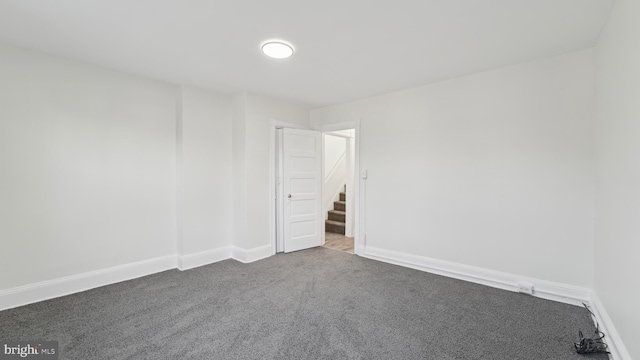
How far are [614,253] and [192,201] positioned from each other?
14.0 feet

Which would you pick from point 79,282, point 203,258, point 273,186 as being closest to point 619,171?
point 273,186

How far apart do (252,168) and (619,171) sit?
12.3 feet

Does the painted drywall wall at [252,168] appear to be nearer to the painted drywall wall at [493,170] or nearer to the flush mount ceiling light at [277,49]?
the flush mount ceiling light at [277,49]

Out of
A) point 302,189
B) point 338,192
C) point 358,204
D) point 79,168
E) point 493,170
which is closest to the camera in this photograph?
point 79,168

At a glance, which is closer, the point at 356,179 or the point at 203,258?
the point at 203,258

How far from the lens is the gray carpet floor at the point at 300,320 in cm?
198

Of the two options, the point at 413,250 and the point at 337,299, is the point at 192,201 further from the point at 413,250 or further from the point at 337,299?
the point at 413,250

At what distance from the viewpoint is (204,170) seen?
12.7 ft

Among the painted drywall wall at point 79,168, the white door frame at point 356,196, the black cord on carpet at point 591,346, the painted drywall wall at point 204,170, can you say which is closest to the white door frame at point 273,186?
the white door frame at point 356,196

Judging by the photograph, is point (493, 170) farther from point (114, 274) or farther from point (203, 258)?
point (114, 274)

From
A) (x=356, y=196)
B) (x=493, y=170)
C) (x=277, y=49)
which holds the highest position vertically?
(x=277, y=49)

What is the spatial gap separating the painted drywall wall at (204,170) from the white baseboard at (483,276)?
227 cm

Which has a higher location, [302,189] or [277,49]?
[277,49]

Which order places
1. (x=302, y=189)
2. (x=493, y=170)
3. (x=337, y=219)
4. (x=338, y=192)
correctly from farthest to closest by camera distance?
(x=338, y=192)
(x=337, y=219)
(x=302, y=189)
(x=493, y=170)
